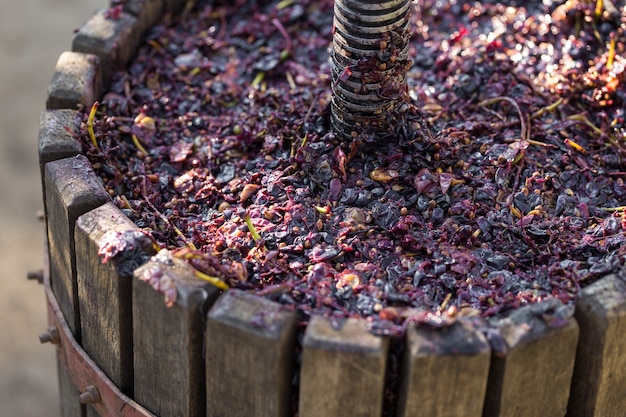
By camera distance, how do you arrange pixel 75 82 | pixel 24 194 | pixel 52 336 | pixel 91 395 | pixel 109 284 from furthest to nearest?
pixel 24 194, pixel 75 82, pixel 52 336, pixel 91 395, pixel 109 284

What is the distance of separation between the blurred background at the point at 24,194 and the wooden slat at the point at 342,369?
11.1ft

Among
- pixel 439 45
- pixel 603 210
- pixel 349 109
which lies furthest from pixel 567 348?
pixel 439 45

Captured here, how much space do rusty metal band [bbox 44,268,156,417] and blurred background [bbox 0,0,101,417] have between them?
2.52 metres

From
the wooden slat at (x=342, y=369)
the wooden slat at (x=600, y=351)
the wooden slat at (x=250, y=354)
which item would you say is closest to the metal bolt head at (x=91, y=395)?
the wooden slat at (x=250, y=354)

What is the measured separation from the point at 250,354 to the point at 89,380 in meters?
0.75

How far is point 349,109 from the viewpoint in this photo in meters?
3.20

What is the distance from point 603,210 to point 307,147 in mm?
923

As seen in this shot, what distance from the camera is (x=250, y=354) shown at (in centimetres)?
258

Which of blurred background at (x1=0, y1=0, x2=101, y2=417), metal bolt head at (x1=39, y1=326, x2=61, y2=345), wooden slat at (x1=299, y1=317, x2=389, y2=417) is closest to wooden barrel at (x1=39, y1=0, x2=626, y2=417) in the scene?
wooden slat at (x1=299, y1=317, x2=389, y2=417)

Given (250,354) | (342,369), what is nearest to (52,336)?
(250,354)

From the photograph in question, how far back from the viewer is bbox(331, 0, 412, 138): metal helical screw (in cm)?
303

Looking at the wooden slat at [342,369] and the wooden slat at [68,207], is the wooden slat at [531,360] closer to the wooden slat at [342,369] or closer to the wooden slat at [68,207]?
the wooden slat at [342,369]

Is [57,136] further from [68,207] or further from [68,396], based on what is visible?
[68,396]

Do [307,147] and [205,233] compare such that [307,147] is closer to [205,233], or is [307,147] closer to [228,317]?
[205,233]
